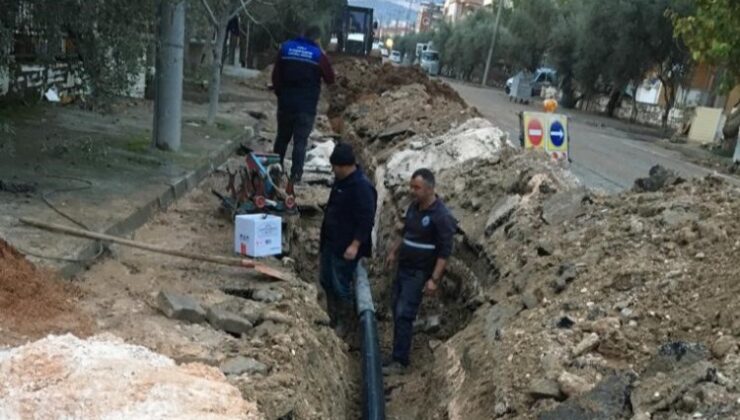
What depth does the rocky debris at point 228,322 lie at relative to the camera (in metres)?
4.74

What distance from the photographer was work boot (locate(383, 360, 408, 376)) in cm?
665

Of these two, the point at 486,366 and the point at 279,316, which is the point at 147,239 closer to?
the point at 279,316

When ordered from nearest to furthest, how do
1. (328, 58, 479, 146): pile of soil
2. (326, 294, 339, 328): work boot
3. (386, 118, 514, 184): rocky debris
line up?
(326, 294, 339, 328): work boot < (386, 118, 514, 184): rocky debris < (328, 58, 479, 146): pile of soil

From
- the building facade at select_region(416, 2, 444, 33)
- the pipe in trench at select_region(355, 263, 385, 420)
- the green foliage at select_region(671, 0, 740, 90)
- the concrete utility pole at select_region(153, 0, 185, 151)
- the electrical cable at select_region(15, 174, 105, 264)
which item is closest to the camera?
the electrical cable at select_region(15, 174, 105, 264)

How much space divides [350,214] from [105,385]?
3.27 m

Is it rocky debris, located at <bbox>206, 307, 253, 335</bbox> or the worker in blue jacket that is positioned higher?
the worker in blue jacket

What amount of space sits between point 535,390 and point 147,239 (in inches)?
153

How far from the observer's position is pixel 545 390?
4.27 metres

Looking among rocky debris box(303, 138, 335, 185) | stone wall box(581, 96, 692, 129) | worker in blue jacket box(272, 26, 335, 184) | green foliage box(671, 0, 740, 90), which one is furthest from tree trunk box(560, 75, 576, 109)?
worker in blue jacket box(272, 26, 335, 184)

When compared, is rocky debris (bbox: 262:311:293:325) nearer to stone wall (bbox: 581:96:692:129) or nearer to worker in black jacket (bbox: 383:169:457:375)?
worker in black jacket (bbox: 383:169:457:375)

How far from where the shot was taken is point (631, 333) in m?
4.59

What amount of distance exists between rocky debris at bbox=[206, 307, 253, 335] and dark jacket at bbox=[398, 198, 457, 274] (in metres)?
2.05

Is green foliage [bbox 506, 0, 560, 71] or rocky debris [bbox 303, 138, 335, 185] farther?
green foliage [bbox 506, 0, 560, 71]

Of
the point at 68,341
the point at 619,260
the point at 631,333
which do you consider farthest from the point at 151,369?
the point at 619,260
